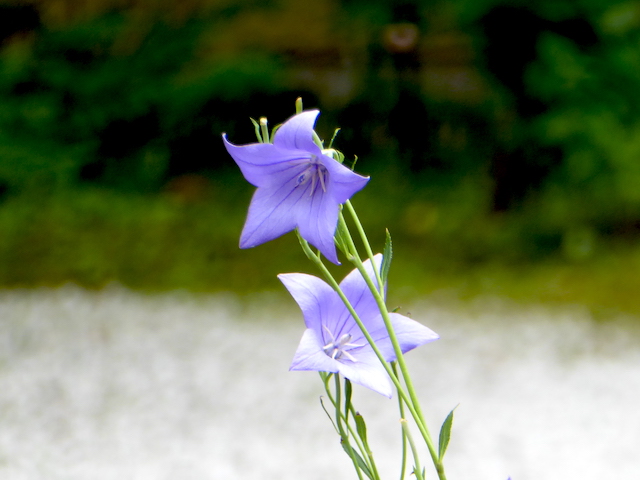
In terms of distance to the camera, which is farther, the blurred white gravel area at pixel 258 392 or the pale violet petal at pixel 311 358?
the blurred white gravel area at pixel 258 392

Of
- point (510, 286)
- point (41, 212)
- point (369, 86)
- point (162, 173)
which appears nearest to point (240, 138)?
point (162, 173)

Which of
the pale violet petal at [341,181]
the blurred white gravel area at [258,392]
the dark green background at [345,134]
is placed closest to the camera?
the pale violet petal at [341,181]

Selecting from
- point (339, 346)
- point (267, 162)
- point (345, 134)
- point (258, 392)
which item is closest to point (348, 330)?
point (339, 346)

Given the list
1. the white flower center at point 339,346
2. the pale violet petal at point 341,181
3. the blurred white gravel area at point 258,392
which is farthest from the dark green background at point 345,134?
the pale violet petal at point 341,181

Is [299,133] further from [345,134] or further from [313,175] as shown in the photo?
[345,134]

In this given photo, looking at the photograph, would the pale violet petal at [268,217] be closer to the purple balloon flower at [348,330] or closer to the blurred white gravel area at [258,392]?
the purple balloon flower at [348,330]

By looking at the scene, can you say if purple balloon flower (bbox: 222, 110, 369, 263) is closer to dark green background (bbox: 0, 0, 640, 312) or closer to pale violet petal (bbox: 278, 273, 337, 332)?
pale violet petal (bbox: 278, 273, 337, 332)
